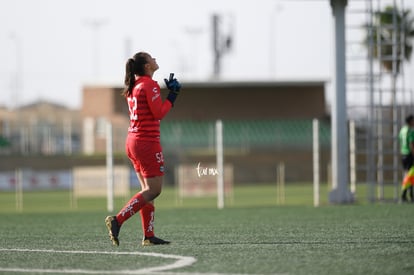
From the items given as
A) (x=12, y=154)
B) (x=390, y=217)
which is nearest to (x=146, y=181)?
(x=390, y=217)

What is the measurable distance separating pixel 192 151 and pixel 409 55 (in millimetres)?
16063

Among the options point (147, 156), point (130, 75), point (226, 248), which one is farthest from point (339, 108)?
point (226, 248)

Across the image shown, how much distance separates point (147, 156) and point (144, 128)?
31 centimetres

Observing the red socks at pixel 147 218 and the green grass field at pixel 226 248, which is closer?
the green grass field at pixel 226 248

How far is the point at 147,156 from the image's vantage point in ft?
34.8

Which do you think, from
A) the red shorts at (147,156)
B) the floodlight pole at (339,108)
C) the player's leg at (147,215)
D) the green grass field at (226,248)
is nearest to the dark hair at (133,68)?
the red shorts at (147,156)

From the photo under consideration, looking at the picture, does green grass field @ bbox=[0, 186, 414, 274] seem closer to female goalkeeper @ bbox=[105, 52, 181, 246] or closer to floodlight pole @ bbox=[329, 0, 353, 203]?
female goalkeeper @ bbox=[105, 52, 181, 246]

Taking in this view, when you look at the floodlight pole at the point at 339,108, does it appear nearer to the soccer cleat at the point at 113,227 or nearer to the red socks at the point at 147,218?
the red socks at the point at 147,218

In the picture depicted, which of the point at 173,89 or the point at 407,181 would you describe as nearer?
the point at 173,89

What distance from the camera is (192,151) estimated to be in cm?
5166

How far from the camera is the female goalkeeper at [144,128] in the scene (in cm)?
1060

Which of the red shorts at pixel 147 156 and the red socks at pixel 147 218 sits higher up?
the red shorts at pixel 147 156

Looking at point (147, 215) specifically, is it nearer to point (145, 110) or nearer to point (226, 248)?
point (226, 248)

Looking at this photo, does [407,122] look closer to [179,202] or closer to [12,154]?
[179,202]
